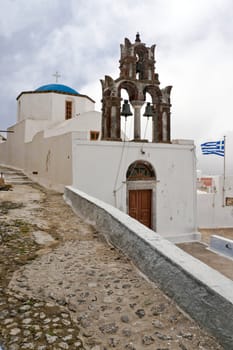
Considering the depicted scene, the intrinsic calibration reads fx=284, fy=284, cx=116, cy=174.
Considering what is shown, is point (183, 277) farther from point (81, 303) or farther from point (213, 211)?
point (213, 211)

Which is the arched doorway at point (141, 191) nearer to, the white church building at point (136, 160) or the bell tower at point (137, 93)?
the white church building at point (136, 160)

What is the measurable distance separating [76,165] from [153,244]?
7.48 m

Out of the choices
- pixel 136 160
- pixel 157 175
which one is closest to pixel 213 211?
pixel 157 175

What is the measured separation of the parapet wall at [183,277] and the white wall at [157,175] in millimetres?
6276

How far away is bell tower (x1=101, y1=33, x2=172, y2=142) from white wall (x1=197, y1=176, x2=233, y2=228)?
6.50 meters

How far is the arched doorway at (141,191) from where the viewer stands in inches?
454

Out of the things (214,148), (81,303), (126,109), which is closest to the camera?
(81,303)

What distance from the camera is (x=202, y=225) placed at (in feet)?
55.5

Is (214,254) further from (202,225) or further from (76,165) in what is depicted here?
(202,225)

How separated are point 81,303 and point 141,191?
29.9 feet

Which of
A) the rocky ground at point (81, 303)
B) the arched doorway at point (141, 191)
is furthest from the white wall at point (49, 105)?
the rocky ground at point (81, 303)

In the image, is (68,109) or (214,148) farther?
(68,109)

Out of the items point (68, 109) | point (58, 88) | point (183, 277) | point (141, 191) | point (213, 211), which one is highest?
point (58, 88)

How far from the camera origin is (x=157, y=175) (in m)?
11.8
